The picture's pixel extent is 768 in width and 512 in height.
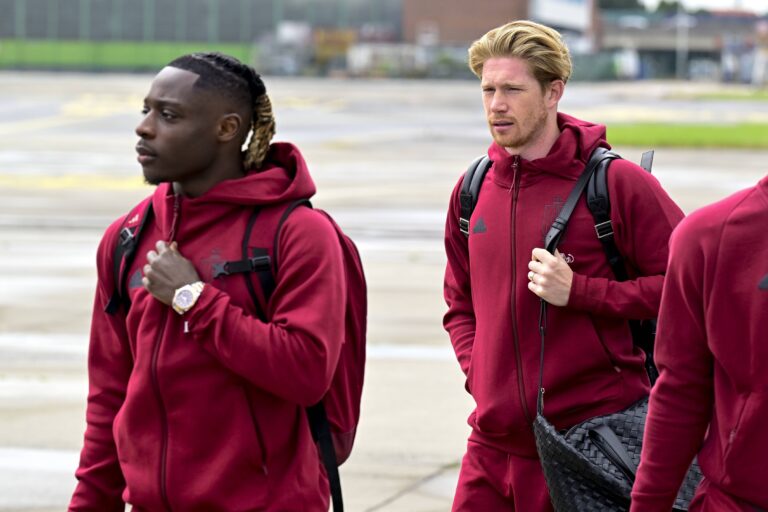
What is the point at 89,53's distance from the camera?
113 metres

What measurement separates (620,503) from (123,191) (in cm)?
2154

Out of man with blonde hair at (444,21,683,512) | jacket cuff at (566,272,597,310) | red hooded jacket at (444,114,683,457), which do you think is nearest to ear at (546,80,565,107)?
man with blonde hair at (444,21,683,512)

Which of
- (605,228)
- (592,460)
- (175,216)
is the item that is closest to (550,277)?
(605,228)

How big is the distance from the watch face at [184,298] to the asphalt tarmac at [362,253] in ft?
11.6

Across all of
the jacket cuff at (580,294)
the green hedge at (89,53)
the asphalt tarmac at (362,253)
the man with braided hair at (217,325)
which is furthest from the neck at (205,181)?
the green hedge at (89,53)

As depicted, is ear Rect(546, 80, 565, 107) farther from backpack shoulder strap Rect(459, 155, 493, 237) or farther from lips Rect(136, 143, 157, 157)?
lips Rect(136, 143, 157, 157)

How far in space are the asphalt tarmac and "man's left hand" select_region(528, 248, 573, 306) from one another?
2.99m

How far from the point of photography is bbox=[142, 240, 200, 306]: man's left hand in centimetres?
345

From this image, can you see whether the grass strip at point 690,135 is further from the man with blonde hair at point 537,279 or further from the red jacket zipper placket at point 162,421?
the red jacket zipper placket at point 162,421

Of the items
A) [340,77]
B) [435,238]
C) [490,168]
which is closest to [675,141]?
[435,238]

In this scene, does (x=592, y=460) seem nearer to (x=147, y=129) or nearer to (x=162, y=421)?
(x=162, y=421)

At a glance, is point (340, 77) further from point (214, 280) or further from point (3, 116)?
point (214, 280)

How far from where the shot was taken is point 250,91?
3682 millimetres

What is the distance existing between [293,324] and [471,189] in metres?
1.01
